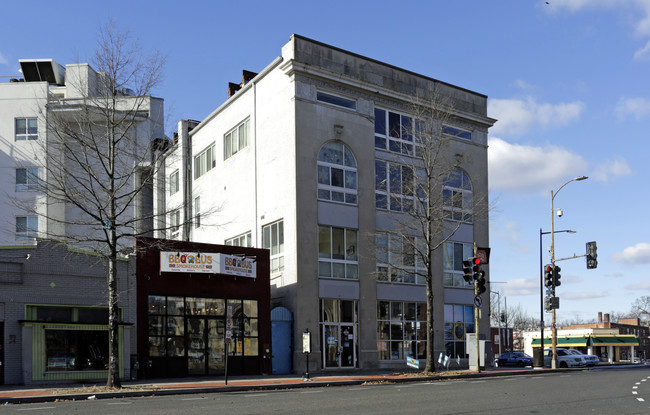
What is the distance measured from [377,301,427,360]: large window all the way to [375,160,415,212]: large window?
5274mm

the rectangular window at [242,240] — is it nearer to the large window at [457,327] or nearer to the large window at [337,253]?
the large window at [337,253]

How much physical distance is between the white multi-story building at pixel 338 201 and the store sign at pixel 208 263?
7.02ft

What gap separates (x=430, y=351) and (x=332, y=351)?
19.2 feet

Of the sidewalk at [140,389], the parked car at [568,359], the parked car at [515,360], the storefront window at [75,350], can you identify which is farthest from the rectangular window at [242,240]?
the parked car at [515,360]

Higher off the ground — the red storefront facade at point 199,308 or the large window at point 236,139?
the large window at point 236,139

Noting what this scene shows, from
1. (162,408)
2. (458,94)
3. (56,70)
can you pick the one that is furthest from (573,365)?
(56,70)

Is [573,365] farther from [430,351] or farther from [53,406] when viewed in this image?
[53,406]

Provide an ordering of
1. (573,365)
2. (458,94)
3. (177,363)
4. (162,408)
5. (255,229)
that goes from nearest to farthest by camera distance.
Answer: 1. (162,408)
2. (177,363)
3. (255,229)
4. (458,94)
5. (573,365)

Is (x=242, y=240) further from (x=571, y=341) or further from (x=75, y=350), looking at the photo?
(x=571, y=341)

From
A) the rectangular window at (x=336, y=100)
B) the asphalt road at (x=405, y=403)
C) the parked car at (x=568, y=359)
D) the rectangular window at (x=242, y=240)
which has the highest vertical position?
the rectangular window at (x=336, y=100)

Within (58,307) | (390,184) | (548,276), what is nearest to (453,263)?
(548,276)

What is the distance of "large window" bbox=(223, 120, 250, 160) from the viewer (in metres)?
39.8

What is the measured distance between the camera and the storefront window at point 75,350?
1046 inches

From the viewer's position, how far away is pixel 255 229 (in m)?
37.5
